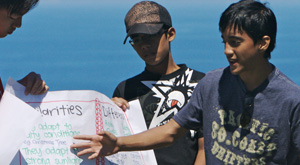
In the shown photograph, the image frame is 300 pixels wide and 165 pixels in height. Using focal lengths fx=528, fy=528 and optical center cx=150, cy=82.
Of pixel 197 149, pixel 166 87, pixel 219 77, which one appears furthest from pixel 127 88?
pixel 219 77

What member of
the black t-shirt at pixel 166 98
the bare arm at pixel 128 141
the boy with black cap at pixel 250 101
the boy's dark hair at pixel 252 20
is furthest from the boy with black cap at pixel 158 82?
the boy's dark hair at pixel 252 20

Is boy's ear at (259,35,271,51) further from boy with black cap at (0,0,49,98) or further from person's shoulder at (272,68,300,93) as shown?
boy with black cap at (0,0,49,98)

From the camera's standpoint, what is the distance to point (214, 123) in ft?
8.91

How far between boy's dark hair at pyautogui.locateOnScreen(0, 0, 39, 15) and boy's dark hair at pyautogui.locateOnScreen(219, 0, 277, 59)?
987mm

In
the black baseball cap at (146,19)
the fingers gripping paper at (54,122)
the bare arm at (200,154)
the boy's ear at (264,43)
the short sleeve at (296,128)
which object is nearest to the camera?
the short sleeve at (296,128)

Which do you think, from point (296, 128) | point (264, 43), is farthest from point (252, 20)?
point (296, 128)

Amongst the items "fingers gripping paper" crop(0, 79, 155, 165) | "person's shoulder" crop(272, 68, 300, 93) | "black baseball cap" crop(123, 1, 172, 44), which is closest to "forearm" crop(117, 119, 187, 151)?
"fingers gripping paper" crop(0, 79, 155, 165)

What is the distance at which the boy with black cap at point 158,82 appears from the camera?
329cm

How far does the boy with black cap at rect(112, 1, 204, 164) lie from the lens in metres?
3.29

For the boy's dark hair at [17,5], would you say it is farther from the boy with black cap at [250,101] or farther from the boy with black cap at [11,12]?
Answer: the boy with black cap at [250,101]

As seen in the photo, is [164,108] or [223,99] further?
[164,108]

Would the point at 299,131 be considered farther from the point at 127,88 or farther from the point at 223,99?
the point at 127,88

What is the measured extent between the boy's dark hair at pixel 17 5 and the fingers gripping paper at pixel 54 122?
410 millimetres

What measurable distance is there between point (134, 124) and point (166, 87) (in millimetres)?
A: 333
